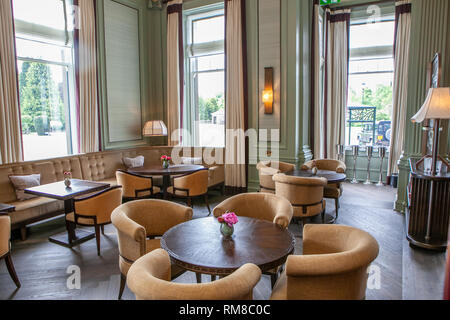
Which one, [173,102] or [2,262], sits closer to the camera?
[2,262]

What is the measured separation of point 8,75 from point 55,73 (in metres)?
0.76

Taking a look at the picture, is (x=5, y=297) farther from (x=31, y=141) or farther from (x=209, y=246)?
(x=31, y=141)

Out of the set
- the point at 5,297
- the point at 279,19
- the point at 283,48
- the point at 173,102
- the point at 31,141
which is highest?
the point at 279,19

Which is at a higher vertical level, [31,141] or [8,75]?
[8,75]

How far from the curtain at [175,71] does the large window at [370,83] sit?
310 cm

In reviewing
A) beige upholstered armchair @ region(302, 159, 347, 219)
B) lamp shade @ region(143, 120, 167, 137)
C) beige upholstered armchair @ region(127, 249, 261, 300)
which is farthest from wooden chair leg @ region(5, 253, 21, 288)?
beige upholstered armchair @ region(302, 159, 347, 219)

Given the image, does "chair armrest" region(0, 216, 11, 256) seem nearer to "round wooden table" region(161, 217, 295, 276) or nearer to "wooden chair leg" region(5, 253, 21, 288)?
"wooden chair leg" region(5, 253, 21, 288)

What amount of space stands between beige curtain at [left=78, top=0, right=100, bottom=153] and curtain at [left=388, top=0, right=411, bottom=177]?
4.76m

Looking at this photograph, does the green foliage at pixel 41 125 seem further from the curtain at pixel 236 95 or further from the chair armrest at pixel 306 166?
the chair armrest at pixel 306 166

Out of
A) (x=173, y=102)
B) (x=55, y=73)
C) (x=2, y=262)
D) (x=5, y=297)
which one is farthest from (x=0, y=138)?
(x=173, y=102)

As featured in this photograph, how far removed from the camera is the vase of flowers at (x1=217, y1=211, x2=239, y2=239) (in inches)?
69.9

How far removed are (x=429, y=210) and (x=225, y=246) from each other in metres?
2.08

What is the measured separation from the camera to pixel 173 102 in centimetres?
554

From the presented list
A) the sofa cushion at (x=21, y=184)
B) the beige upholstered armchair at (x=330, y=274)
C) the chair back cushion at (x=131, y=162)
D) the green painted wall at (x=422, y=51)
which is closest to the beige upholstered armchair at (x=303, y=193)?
the green painted wall at (x=422, y=51)
